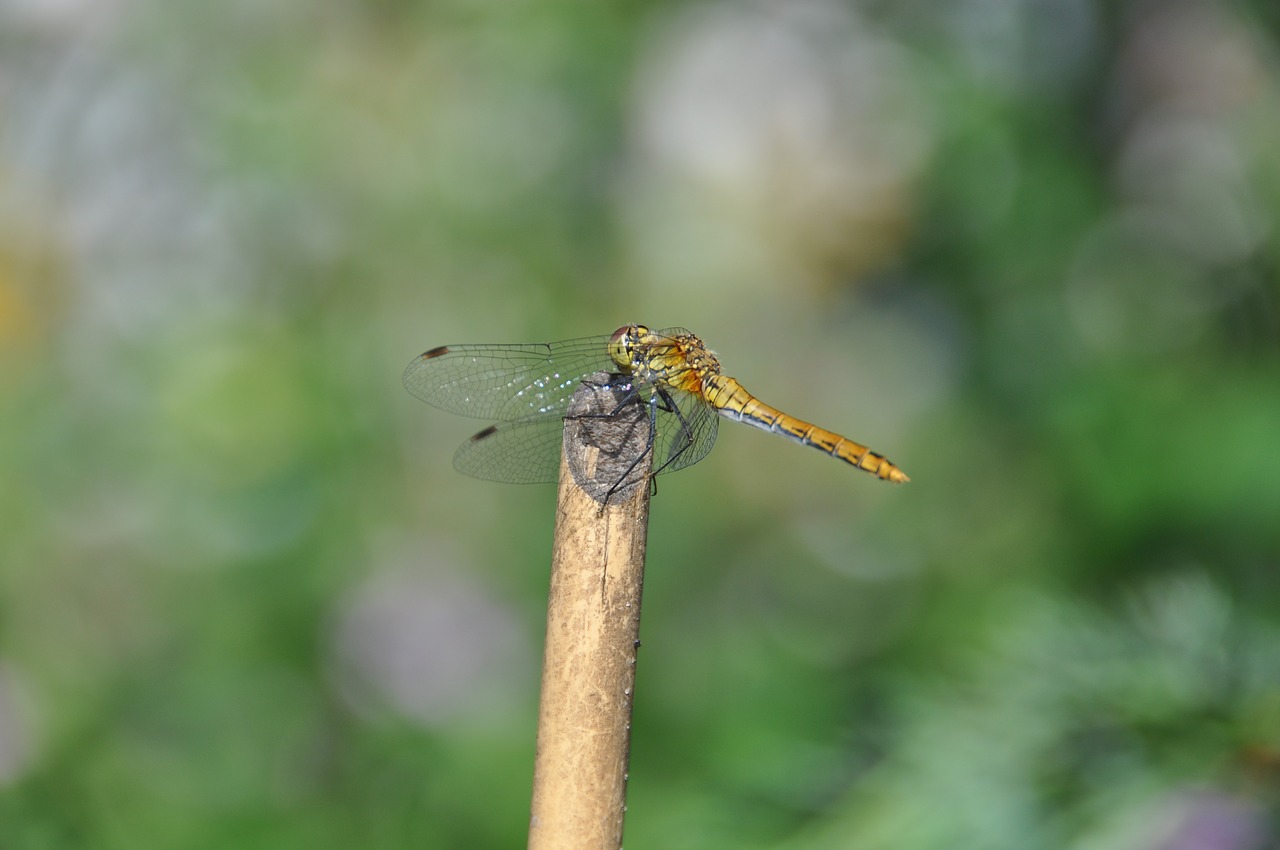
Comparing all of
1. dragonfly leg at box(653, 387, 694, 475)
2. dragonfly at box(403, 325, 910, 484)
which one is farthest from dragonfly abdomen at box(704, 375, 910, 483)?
dragonfly leg at box(653, 387, 694, 475)

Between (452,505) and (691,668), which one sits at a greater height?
(452,505)

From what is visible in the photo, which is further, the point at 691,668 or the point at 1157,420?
the point at 691,668

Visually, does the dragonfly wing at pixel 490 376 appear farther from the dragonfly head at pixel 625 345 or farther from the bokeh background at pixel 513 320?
the bokeh background at pixel 513 320

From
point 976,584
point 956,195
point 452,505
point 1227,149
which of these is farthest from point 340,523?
point 1227,149

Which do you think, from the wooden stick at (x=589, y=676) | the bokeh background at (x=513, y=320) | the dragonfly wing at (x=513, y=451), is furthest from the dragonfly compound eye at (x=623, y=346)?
the wooden stick at (x=589, y=676)

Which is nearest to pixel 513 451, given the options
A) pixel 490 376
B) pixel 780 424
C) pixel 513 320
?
pixel 490 376

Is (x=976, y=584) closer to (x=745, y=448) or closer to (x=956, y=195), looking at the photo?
(x=745, y=448)
